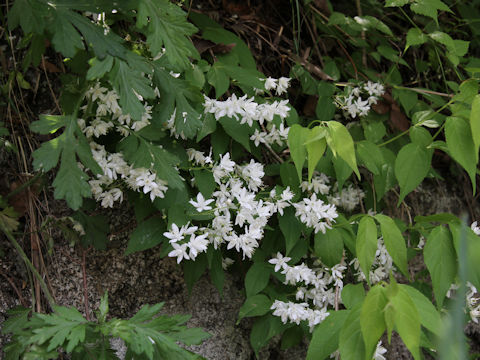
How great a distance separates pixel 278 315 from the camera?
1.67 metres

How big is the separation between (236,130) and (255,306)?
23.4 inches

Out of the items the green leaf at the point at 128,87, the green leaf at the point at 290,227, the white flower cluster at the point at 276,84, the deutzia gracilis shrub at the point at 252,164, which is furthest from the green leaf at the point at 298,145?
the green leaf at the point at 128,87

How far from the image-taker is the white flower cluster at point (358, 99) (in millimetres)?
1990

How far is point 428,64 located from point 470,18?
1.25ft

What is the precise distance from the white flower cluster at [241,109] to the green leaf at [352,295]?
60cm

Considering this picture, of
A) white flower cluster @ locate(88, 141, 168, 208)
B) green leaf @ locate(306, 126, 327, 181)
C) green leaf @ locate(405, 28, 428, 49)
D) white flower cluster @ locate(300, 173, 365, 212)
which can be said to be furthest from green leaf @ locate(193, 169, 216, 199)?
green leaf @ locate(405, 28, 428, 49)

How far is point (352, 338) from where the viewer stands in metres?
1.25

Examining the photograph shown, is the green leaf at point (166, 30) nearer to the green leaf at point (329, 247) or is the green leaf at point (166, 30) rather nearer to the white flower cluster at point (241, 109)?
the white flower cluster at point (241, 109)

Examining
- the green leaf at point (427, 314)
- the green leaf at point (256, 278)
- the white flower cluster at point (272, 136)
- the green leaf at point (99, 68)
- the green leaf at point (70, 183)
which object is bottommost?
the green leaf at point (256, 278)

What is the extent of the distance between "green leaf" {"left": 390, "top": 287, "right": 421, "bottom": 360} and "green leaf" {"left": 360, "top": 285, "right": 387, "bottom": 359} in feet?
0.13

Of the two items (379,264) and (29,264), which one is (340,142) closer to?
(379,264)

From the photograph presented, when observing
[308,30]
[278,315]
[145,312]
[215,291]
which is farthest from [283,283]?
[308,30]

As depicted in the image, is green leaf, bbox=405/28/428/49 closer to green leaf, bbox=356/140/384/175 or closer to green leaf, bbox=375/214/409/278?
green leaf, bbox=356/140/384/175

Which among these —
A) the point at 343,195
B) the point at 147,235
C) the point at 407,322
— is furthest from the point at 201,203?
the point at 343,195
